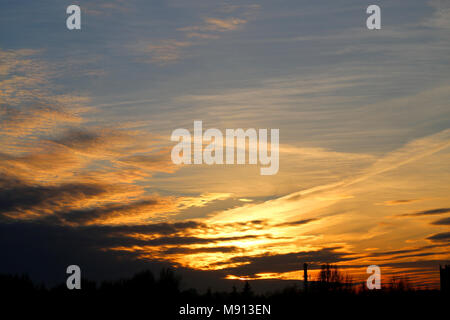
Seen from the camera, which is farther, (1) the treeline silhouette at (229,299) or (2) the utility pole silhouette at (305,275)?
(2) the utility pole silhouette at (305,275)

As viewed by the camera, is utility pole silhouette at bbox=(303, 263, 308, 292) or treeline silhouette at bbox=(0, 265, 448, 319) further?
utility pole silhouette at bbox=(303, 263, 308, 292)

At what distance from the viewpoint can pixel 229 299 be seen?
2219 inches

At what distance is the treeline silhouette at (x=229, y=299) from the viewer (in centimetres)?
4270

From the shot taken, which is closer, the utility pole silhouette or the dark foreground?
the dark foreground

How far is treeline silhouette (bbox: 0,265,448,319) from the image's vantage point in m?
42.7

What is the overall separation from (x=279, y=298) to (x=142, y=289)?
14.0m
